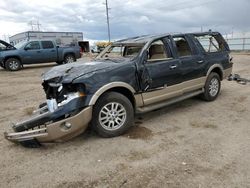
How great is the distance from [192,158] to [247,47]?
26.7 m

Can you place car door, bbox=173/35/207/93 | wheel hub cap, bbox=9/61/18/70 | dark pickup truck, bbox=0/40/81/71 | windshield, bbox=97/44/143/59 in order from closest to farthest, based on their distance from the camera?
windshield, bbox=97/44/143/59 < car door, bbox=173/35/207/93 < dark pickup truck, bbox=0/40/81/71 < wheel hub cap, bbox=9/61/18/70

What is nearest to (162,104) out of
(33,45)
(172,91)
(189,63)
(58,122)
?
(172,91)

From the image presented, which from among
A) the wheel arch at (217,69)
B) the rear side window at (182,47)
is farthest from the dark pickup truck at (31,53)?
the wheel arch at (217,69)

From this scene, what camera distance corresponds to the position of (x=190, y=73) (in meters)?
5.85

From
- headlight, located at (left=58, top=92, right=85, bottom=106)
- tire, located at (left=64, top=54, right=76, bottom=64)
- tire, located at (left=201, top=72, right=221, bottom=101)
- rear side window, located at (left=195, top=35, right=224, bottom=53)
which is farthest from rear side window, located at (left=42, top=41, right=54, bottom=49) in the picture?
headlight, located at (left=58, top=92, right=85, bottom=106)

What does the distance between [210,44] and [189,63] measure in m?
1.40

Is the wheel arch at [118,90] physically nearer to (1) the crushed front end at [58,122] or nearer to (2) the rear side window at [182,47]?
(1) the crushed front end at [58,122]

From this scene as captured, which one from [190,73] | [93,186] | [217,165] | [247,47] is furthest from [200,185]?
[247,47]

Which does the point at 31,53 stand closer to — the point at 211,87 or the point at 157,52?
the point at 157,52

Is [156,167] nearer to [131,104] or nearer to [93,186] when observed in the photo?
[93,186]

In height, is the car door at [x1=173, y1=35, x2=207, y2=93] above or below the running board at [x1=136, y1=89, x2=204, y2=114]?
above

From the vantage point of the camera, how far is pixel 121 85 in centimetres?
457

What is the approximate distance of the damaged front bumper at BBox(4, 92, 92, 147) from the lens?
13.0 feet

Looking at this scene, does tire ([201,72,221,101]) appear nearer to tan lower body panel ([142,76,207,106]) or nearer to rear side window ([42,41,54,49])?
tan lower body panel ([142,76,207,106])
